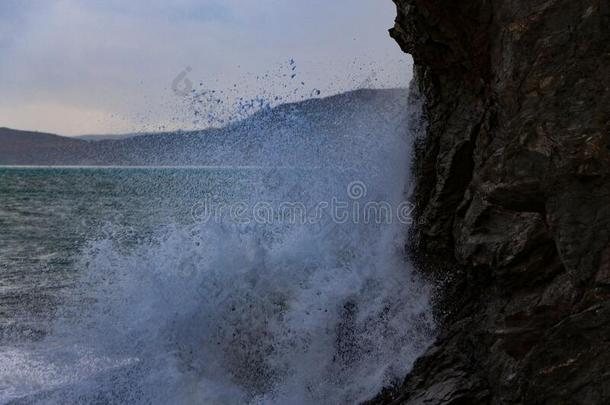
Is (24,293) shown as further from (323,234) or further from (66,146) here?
(66,146)

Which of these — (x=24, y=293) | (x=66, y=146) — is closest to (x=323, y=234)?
(x=24, y=293)

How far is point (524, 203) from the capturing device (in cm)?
424

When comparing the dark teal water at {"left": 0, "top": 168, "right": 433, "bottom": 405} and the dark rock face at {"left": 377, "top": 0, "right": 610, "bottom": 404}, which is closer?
the dark rock face at {"left": 377, "top": 0, "right": 610, "bottom": 404}

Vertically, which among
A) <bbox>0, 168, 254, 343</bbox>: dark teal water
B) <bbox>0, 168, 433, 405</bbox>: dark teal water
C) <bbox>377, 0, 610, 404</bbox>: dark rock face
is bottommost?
<bbox>0, 168, 254, 343</bbox>: dark teal water

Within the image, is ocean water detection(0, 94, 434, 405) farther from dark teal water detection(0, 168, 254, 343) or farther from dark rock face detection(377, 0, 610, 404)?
dark rock face detection(377, 0, 610, 404)

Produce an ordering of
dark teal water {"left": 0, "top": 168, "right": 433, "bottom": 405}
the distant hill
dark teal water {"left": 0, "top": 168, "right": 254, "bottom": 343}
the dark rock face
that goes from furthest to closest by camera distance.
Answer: dark teal water {"left": 0, "top": 168, "right": 254, "bottom": 343} → the distant hill → dark teal water {"left": 0, "top": 168, "right": 433, "bottom": 405} → the dark rock face

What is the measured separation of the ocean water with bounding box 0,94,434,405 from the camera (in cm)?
616

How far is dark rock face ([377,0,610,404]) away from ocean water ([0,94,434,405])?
33.9 inches

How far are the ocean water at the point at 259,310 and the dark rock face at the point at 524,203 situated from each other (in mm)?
861

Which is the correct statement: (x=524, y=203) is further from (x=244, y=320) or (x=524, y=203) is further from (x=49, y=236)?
(x=49, y=236)

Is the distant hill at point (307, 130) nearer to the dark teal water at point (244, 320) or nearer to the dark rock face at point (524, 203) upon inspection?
the dark teal water at point (244, 320)

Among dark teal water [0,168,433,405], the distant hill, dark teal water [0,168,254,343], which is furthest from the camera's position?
dark teal water [0,168,254,343]

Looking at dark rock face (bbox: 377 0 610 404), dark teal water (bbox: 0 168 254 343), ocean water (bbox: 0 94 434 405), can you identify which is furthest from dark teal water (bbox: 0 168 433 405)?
dark rock face (bbox: 377 0 610 404)

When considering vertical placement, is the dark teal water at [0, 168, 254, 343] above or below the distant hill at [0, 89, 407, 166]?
below
